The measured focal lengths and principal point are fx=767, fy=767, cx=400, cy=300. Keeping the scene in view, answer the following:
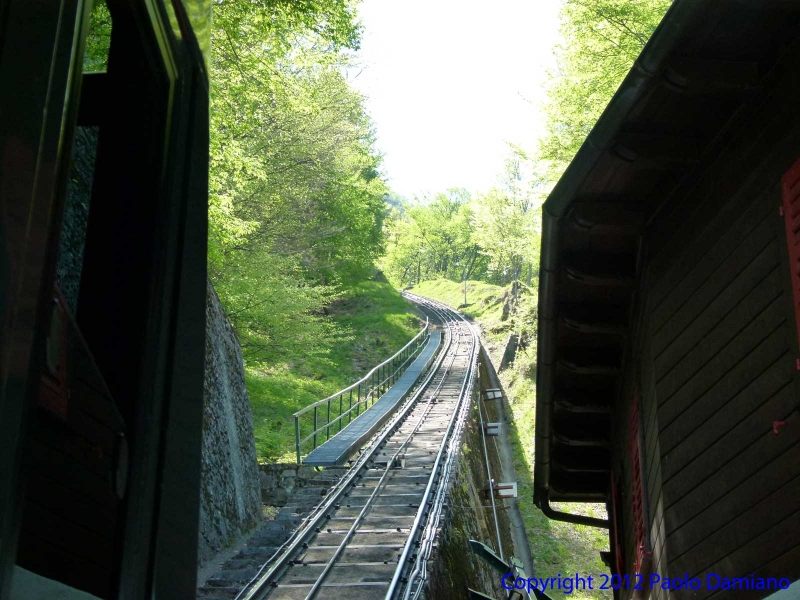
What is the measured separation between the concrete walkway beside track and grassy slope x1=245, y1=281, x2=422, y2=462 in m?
1.39

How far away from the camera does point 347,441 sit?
614 inches

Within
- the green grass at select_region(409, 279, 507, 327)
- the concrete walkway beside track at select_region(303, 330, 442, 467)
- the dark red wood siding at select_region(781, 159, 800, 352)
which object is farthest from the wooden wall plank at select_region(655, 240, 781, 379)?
the green grass at select_region(409, 279, 507, 327)

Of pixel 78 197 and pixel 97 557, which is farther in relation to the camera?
pixel 78 197

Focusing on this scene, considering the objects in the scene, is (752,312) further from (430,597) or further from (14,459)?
(430,597)

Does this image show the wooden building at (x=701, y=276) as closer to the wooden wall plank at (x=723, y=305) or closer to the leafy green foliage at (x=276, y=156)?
the wooden wall plank at (x=723, y=305)

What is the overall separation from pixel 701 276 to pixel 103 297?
11.4 feet

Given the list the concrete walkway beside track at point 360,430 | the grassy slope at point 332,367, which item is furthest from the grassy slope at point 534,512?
the grassy slope at point 332,367

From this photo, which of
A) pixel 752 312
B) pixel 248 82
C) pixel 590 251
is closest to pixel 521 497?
pixel 248 82

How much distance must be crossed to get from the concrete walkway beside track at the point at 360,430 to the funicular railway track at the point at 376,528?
0.28 meters

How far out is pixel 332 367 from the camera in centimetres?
3116

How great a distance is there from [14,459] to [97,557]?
1.54 feet

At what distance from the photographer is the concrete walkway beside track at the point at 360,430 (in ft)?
46.5

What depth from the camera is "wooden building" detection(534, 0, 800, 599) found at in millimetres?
3314

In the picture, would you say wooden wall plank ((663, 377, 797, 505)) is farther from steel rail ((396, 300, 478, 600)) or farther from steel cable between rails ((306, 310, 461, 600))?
steel cable between rails ((306, 310, 461, 600))
